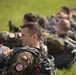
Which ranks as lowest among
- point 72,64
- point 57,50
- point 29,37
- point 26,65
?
point 72,64

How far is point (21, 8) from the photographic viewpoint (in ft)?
52.5

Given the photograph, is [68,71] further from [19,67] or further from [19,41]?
[19,67]

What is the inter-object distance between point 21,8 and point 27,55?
11736 mm

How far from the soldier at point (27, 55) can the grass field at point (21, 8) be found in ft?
21.9

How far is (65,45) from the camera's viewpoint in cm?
659

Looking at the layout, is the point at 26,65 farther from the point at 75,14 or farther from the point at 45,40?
the point at 75,14

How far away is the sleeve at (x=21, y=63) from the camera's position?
4.37 metres

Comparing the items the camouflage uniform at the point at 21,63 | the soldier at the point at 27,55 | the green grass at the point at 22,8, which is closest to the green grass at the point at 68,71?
the soldier at the point at 27,55

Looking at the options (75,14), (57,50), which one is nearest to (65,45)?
(57,50)

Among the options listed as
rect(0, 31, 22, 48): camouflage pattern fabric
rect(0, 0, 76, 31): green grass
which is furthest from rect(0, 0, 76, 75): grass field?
rect(0, 31, 22, 48): camouflage pattern fabric

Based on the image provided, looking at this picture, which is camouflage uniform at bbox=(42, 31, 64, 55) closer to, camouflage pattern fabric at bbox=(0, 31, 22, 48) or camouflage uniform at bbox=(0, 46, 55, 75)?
camouflage pattern fabric at bbox=(0, 31, 22, 48)

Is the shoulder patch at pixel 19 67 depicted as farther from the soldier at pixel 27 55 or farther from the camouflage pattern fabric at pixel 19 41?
the camouflage pattern fabric at pixel 19 41

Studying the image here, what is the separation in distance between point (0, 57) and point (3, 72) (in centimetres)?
30

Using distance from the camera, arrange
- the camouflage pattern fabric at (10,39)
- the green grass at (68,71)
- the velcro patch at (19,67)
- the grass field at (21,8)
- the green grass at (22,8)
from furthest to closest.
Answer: the green grass at (22,8)
the grass field at (21,8)
the green grass at (68,71)
the camouflage pattern fabric at (10,39)
the velcro patch at (19,67)
